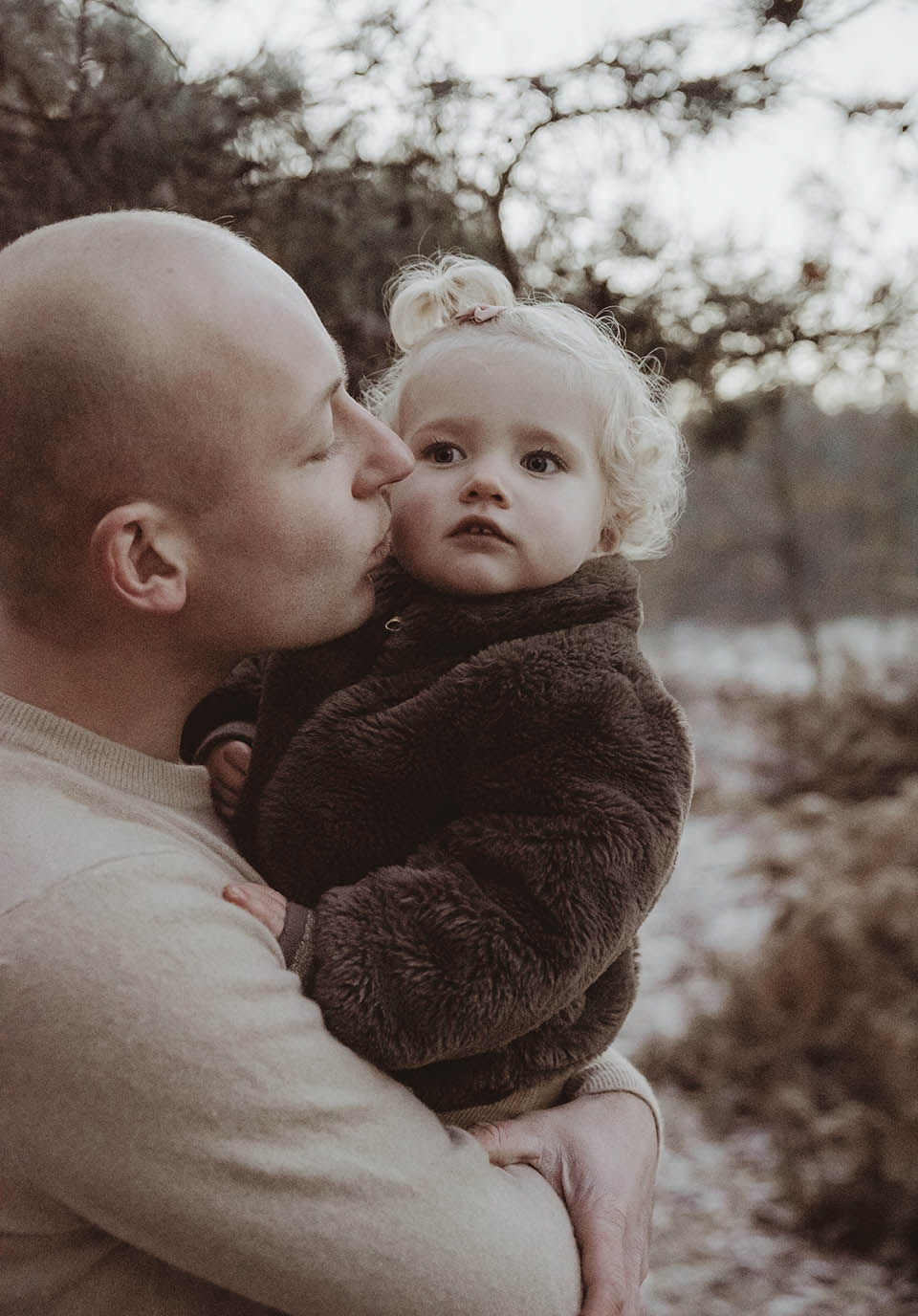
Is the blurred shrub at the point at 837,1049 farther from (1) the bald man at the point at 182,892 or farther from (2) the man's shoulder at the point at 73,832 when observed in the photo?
(2) the man's shoulder at the point at 73,832

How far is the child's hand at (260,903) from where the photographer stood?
1336 millimetres

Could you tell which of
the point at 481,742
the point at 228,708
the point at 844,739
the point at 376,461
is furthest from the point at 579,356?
the point at 844,739

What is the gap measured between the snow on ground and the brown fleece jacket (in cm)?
283

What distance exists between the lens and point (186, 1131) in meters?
1.15

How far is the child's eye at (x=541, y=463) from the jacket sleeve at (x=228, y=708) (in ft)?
1.56

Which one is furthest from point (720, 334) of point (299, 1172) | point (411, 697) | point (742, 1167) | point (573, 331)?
point (742, 1167)

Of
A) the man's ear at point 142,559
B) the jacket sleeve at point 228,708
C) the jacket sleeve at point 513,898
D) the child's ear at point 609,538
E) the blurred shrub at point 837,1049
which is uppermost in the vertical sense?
the man's ear at point 142,559

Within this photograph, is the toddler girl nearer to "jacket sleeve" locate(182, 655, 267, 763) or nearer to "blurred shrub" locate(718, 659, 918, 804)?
"jacket sleeve" locate(182, 655, 267, 763)

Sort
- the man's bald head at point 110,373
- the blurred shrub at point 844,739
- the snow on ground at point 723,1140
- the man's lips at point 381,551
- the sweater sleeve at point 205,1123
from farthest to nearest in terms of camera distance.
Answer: the blurred shrub at point 844,739, the snow on ground at point 723,1140, the man's lips at point 381,551, the man's bald head at point 110,373, the sweater sleeve at point 205,1123

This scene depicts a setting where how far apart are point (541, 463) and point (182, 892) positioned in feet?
2.55

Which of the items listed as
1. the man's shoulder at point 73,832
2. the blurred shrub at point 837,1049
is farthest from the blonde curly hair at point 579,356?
the blurred shrub at point 837,1049

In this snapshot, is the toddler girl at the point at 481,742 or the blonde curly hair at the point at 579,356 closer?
the toddler girl at the point at 481,742

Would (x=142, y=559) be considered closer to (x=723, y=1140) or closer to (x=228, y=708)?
(x=228, y=708)

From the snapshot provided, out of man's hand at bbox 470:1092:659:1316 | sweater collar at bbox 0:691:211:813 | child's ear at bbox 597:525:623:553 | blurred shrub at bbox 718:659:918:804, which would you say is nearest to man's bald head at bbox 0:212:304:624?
sweater collar at bbox 0:691:211:813
